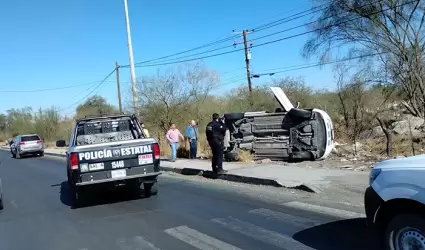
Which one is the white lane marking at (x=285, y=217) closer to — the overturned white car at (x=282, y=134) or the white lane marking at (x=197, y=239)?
the white lane marking at (x=197, y=239)

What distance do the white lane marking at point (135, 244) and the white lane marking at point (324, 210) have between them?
303 cm

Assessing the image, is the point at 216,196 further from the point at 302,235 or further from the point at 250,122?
the point at 250,122

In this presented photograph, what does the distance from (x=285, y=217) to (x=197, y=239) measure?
175cm

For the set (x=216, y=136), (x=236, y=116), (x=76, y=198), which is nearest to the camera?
(x=76, y=198)

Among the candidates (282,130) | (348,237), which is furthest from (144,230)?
(282,130)

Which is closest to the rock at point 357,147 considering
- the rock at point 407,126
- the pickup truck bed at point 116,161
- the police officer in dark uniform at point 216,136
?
the rock at point 407,126

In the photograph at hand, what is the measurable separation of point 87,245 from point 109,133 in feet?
16.9

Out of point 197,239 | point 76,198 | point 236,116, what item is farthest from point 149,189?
point 236,116

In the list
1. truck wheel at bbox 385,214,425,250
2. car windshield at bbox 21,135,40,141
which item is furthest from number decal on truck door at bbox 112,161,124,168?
car windshield at bbox 21,135,40,141

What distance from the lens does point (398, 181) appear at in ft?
13.8

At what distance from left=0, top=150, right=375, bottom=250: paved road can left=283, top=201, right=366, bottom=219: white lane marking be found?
0.02 metres

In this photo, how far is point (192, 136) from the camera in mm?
17750

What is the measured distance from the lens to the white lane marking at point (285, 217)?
6570mm

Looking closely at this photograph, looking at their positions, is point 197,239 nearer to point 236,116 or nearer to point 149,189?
point 149,189
